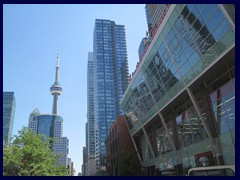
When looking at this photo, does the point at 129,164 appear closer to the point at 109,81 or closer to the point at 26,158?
the point at 26,158

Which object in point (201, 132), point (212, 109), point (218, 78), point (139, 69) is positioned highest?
point (139, 69)

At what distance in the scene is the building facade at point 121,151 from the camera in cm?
4106

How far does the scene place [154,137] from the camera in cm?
3812

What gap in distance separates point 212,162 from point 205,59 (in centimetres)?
882

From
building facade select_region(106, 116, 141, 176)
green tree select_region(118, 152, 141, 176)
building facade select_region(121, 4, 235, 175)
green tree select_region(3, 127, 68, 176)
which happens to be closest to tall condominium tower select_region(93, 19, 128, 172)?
building facade select_region(106, 116, 141, 176)

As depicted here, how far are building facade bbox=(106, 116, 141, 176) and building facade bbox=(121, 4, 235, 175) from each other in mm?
6527

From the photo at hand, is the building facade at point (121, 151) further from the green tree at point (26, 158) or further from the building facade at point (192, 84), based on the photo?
the green tree at point (26, 158)

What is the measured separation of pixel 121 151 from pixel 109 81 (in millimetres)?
58379

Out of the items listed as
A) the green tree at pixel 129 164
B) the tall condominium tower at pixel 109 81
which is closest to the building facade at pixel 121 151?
the green tree at pixel 129 164

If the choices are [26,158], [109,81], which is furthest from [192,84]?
[109,81]

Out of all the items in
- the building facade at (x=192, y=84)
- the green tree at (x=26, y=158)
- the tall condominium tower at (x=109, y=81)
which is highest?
the tall condominium tower at (x=109, y=81)

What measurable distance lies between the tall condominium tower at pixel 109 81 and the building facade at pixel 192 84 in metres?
57.3

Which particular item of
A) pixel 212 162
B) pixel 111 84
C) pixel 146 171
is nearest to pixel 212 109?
pixel 212 162

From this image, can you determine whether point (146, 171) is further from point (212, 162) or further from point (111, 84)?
point (111, 84)
